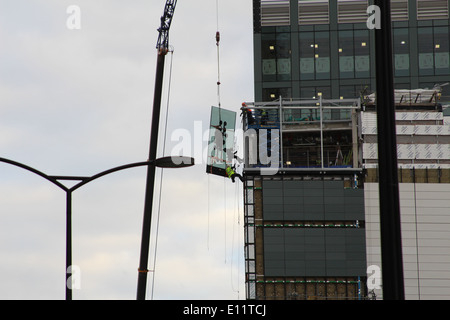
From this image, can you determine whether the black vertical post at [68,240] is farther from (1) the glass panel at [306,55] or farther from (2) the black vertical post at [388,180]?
(1) the glass panel at [306,55]

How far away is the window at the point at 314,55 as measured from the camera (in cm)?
10025

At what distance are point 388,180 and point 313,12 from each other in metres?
98.3

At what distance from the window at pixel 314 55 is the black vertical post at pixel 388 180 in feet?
310

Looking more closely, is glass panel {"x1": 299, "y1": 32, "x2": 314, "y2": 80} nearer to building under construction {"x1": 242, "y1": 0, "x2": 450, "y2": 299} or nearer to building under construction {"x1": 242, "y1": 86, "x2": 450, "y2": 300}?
building under construction {"x1": 242, "y1": 0, "x2": 450, "y2": 299}

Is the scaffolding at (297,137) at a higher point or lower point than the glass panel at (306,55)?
lower

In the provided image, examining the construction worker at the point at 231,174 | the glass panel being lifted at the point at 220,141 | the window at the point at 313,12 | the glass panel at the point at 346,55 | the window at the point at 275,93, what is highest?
the window at the point at 313,12

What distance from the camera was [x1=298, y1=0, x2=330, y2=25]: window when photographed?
102 metres

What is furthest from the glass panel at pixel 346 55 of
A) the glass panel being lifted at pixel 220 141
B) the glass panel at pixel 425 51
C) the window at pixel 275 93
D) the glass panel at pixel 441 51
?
the glass panel being lifted at pixel 220 141

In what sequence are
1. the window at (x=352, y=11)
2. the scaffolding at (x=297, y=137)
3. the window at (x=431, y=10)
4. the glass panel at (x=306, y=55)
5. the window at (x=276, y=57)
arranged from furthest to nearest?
the window at (x=431, y=10) < the window at (x=352, y=11) < the window at (x=276, y=57) < the glass panel at (x=306, y=55) < the scaffolding at (x=297, y=137)

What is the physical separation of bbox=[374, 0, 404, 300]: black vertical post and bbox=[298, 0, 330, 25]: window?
97.2 metres

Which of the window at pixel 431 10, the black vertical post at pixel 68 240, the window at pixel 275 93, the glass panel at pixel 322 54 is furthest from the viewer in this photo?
the window at pixel 431 10

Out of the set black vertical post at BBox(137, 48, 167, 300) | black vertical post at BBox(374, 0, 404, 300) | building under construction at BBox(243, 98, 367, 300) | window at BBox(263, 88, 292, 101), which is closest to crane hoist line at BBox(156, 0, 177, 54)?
black vertical post at BBox(137, 48, 167, 300)

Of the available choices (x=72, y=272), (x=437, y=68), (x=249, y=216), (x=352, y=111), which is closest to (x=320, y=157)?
(x=352, y=111)
